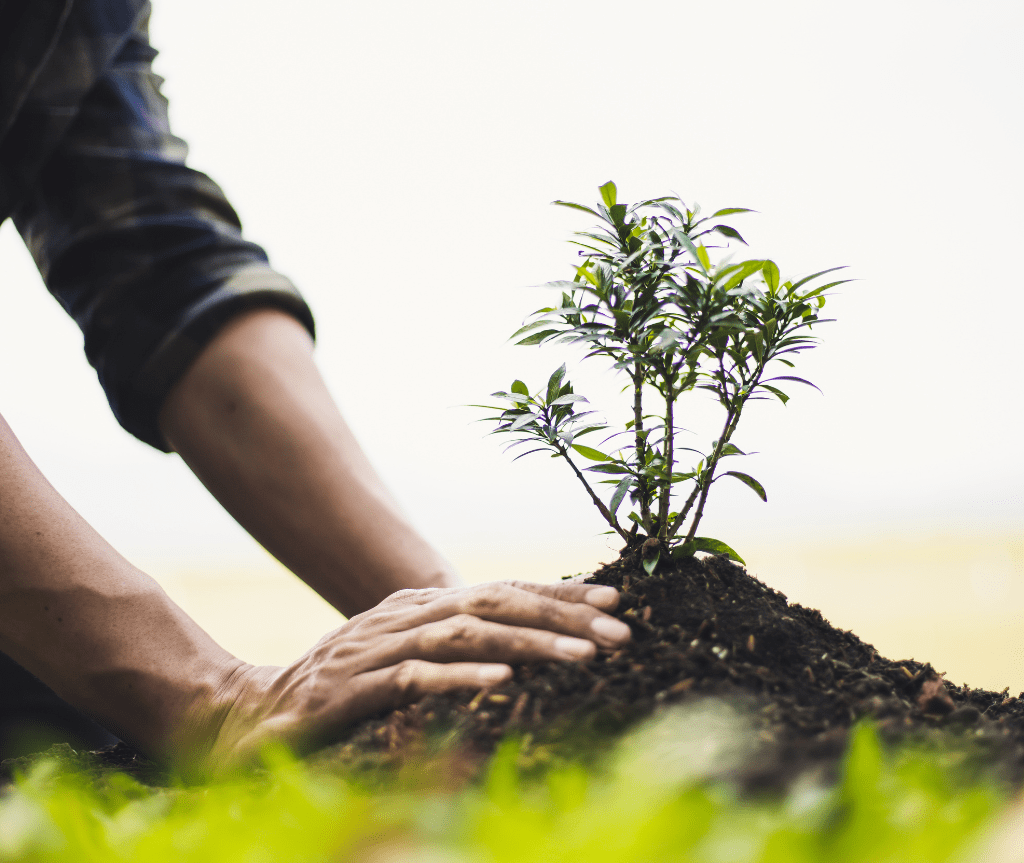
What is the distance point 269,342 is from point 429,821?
58.9 inches

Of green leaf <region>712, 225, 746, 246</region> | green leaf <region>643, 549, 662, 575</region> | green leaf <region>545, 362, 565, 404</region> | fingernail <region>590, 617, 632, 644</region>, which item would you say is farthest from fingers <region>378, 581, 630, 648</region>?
green leaf <region>712, 225, 746, 246</region>

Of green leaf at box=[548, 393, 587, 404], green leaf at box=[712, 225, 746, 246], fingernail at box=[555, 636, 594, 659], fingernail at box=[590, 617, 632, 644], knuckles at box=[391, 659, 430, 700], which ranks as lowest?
knuckles at box=[391, 659, 430, 700]

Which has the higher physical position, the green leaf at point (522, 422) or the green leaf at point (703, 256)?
the green leaf at point (703, 256)

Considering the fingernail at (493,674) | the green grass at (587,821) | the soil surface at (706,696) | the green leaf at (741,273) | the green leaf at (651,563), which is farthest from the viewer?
the green leaf at (651,563)

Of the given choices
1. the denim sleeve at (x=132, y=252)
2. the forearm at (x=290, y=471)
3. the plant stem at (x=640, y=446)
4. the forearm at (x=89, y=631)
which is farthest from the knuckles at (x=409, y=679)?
the denim sleeve at (x=132, y=252)

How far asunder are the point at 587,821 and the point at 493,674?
48 cm

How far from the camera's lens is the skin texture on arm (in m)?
1.05

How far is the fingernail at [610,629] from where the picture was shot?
3.41 ft

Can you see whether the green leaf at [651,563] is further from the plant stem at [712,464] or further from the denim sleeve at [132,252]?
the denim sleeve at [132,252]

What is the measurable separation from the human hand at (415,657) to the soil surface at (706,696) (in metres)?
0.03

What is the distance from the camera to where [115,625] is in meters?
1.18

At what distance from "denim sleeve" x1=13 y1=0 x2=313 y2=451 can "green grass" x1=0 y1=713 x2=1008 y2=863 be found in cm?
120

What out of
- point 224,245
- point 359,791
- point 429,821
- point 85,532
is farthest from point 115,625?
point 224,245

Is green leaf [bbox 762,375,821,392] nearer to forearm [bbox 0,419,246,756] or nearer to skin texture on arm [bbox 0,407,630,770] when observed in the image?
skin texture on arm [bbox 0,407,630,770]
